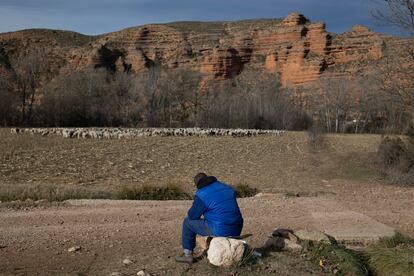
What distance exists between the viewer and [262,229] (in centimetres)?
956

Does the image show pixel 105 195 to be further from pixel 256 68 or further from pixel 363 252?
pixel 256 68

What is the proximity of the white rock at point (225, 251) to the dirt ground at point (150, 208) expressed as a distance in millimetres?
265

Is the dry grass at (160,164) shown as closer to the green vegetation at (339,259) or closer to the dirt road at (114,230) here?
the dirt road at (114,230)

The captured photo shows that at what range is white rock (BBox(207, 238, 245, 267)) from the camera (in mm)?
6844

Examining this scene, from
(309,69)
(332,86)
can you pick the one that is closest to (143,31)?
(309,69)

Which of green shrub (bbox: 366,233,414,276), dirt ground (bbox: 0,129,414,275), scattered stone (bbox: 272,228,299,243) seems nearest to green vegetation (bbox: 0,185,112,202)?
dirt ground (bbox: 0,129,414,275)

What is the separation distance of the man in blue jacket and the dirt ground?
1.74 ft

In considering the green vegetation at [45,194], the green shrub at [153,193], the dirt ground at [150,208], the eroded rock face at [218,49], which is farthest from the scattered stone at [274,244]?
the eroded rock face at [218,49]

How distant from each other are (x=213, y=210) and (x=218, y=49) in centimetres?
12692

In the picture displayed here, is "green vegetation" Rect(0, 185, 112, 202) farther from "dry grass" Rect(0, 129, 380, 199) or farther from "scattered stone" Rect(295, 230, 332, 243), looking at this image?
"scattered stone" Rect(295, 230, 332, 243)

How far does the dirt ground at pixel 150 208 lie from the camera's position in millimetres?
7527

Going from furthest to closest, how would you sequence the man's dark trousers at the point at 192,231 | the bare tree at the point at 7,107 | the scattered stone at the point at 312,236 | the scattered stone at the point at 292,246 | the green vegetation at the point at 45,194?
1. the bare tree at the point at 7,107
2. the green vegetation at the point at 45,194
3. the scattered stone at the point at 312,236
4. the scattered stone at the point at 292,246
5. the man's dark trousers at the point at 192,231

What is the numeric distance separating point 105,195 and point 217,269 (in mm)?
8120

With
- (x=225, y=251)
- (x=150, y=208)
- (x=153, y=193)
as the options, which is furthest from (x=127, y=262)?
(x=153, y=193)
